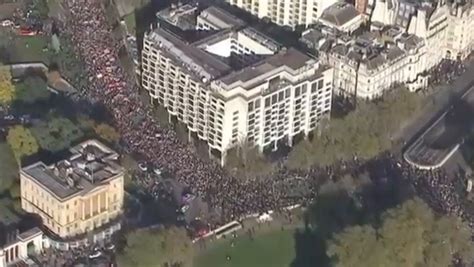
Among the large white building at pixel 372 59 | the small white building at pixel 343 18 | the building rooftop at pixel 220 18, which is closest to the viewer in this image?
the large white building at pixel 372 59

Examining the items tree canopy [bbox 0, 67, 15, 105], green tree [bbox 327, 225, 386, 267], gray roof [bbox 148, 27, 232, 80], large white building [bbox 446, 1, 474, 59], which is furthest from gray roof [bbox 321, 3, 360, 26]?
green tree [bbox 327, 225, 386, 267]

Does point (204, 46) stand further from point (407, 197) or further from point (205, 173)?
point (407, 197)

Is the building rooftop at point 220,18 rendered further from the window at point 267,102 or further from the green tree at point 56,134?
the green tree at point 56,134

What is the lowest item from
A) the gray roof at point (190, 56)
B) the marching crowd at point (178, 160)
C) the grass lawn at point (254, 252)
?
the grass lawn at point (254, 252)

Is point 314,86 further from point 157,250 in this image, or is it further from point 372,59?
point 157,250

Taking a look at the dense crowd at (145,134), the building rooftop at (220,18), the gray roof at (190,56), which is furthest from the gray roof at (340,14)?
the dense crowd at (145,134)

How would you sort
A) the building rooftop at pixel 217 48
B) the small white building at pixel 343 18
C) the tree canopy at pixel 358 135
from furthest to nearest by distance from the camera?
1. the small white building at pixel 343 18
2. the building rooftop at pixel 217 48
3. the tree canopy at pixel 358 135

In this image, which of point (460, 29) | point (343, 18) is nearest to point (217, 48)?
point (343, 18)
